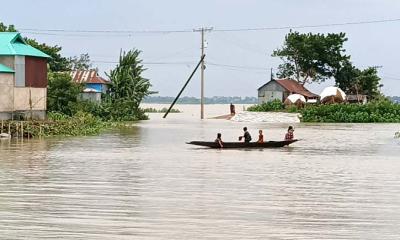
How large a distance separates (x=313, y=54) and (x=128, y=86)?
22.8m

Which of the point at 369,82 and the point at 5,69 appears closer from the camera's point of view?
the point at 5,69

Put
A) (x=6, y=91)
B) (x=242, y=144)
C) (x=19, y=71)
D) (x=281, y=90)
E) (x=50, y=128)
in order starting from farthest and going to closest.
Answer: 1. (x=281, y=90)
2. (x=19, y=71)
3. (x=6, y=91)
4. (x=50, y=128)
5. (x=242, y=144)

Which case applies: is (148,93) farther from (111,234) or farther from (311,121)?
(111,234)

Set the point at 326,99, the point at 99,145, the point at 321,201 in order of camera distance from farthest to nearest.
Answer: the point at 326,99 < the point at 99,145 < the point at 321,201

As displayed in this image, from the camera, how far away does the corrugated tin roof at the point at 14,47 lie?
39.0 metres

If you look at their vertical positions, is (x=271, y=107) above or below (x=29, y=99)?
below

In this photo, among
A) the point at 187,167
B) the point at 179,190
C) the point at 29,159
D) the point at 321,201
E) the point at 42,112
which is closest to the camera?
the point at 321,201

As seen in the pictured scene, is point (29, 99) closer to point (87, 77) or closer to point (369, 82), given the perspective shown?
point (87, 77)

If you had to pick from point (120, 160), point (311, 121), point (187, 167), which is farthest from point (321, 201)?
point (311, 121)

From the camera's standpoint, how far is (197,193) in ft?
53.6

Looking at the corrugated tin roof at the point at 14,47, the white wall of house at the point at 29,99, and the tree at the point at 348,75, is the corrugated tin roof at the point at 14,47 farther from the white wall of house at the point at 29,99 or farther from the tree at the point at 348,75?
the tree at the point at 348,75

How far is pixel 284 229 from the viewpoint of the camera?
11.9 meters

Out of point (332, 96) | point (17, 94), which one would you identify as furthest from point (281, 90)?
point (17, 94)

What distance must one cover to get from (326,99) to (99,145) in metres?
40.7
